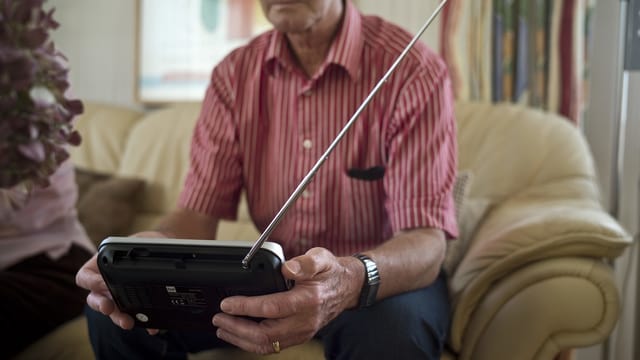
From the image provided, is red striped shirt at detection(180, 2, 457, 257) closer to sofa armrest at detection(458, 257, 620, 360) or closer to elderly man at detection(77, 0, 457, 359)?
elderly man at detection(77, 0, 457, 359)

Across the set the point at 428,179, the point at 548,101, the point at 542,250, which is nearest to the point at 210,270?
the point at 428,179

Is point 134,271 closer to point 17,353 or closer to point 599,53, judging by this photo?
point 17,353

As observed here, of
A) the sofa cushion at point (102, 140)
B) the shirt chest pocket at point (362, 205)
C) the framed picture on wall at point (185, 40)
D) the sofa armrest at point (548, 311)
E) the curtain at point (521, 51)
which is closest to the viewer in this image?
the sofa armrest at point (548, 311)

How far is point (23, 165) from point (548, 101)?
1529 millimetres

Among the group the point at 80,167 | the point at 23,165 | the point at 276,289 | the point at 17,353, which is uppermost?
the point at 23,165

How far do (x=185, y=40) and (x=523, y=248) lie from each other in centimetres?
154

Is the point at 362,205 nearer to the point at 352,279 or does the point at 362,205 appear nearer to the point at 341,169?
the point at 341,169

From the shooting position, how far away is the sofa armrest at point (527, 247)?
1.11 m

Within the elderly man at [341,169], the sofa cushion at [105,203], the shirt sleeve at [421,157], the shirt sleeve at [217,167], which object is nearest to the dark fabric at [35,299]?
the elderly man at [341,169]

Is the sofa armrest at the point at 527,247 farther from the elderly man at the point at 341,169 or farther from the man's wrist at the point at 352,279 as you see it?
the man's wrist at the point at 352,279

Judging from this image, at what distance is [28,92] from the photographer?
1.94 ft

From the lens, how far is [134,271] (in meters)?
0.80

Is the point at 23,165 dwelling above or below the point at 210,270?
above

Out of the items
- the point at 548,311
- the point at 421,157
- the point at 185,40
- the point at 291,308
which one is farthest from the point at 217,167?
the point at 185,40
